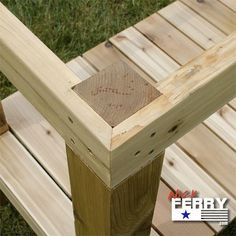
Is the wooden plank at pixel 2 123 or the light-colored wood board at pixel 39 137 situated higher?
the wooden plank at pixel 2 123

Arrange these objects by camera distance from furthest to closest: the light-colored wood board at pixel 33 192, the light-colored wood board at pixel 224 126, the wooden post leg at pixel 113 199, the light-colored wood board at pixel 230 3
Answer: the light-colored wood board at pixel 230 3 → the light-colored wood board at pixel 224 126 → the light-colored wood board at pixel 33 192 → the wooden post leg at pixel 113 199

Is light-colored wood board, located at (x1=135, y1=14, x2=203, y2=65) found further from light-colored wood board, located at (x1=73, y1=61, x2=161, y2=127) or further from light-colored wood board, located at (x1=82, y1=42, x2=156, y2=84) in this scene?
light-colored wood board, located at (x1=73, y1=61, x2=161, y2=127)

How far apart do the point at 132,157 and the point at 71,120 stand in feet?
0.38

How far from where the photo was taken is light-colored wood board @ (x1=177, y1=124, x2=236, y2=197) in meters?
1.76

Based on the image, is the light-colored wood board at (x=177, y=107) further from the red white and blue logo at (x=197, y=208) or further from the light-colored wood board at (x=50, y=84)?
the red white and blue logo at (x=197, y=208)

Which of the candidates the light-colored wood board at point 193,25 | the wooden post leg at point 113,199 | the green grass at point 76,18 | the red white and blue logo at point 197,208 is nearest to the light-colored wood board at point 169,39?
the light-colored wood board at point 193,25

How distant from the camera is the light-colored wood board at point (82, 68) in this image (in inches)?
79.7

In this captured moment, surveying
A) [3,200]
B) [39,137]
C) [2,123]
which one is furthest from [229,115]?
[3,200]

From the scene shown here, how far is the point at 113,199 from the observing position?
0.87 meters

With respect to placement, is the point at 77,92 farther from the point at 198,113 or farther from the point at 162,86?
the point at 198,113

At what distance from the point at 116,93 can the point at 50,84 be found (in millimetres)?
112

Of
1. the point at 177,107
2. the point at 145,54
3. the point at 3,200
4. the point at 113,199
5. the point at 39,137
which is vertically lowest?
the point at 3,200

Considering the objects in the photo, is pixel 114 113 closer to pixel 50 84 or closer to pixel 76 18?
pixel 50 84

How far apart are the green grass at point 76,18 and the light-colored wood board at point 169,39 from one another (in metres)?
0.45
